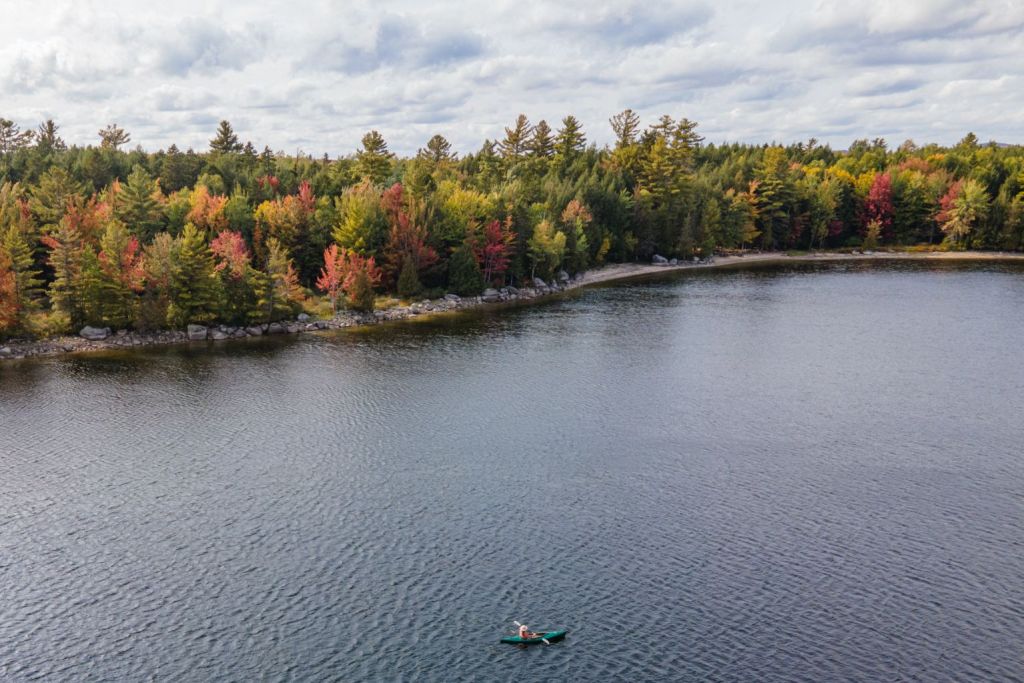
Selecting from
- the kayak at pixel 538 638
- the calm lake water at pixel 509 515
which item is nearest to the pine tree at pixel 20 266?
the calm lake water at pixel 509 515

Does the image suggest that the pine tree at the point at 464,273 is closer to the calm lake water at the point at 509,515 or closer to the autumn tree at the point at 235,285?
the calm lake water at the point at 509,515

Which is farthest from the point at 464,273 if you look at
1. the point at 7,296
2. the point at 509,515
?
the point at 509,515

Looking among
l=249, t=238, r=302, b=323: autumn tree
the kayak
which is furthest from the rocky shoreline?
the kayak

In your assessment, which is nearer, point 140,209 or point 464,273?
point 140,209

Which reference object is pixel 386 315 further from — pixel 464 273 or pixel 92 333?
pixel 92 333

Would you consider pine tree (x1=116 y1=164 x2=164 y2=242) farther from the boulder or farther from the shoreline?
the shoreline

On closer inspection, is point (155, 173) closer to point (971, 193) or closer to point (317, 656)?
point (317, 656)
